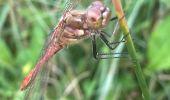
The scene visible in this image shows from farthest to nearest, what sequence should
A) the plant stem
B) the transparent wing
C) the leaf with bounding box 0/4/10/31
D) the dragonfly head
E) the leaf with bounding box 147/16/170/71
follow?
the leaf with bounding box 0/4/10/31, the leaf with bounding box 147/16/170/71, the transparent wing, the dragonfly head, the plant stem

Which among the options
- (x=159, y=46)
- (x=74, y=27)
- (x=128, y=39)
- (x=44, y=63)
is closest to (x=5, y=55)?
(x=159, y=46)

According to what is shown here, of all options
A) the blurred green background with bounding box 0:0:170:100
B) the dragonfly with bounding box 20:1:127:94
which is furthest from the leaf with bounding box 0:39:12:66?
the dragonfly with bounding box 20:1:127:94

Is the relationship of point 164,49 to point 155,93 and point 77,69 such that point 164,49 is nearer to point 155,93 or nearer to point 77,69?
point 155,93

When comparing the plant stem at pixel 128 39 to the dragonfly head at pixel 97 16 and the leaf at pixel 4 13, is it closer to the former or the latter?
the dragonfly head at pixel 97 16

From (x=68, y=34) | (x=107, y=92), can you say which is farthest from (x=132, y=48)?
(x=107, y=92)

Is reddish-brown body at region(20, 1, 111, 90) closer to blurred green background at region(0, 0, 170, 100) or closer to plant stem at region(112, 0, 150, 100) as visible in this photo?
plant stem at region(112, 0, 150, 100)

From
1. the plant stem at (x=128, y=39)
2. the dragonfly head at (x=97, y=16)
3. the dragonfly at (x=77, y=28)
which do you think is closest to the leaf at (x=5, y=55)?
the dragonfly at (x=77, y=28)

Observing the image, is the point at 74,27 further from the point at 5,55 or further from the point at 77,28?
the point at 5,55

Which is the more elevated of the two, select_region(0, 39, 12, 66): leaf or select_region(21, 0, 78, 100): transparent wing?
select_region(21, 0, 78, 100): transparent wing
